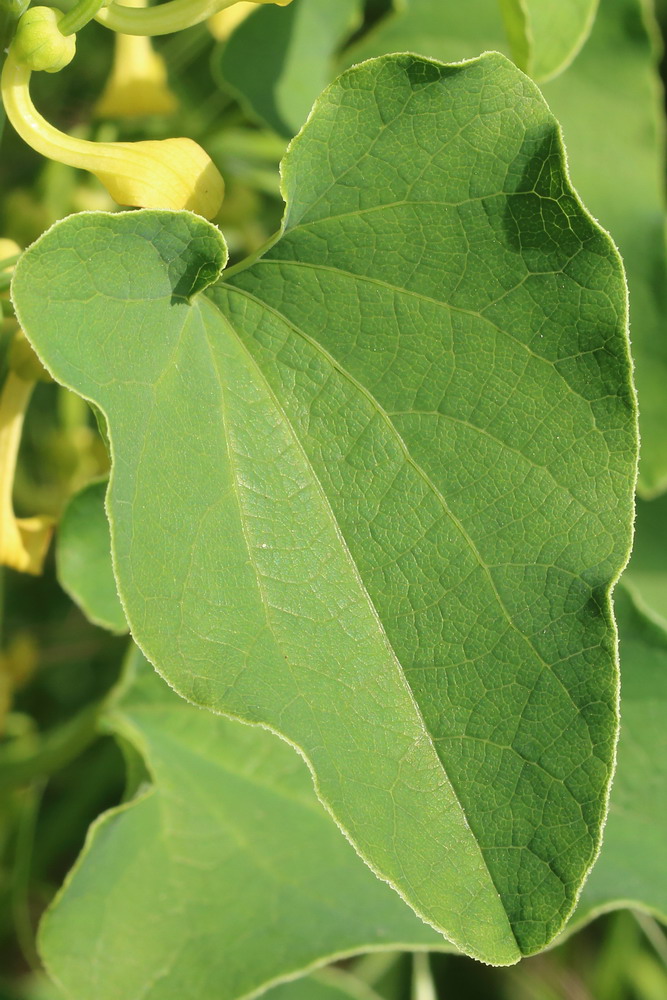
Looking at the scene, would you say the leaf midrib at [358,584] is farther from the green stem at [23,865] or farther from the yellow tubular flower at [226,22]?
the green stem at [23,865]

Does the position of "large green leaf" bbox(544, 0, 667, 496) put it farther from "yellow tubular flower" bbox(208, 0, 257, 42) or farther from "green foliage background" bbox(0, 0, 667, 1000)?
"yellow tubular flower" bbox(208, 0, 257, 42)

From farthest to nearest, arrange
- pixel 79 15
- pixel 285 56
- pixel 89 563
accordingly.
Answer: pixel 285 56 < pixel 89 563 < pixel 79 15

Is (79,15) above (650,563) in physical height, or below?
above

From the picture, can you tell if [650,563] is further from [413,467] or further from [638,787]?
[413,467]

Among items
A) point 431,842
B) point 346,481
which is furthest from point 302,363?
point 431,842

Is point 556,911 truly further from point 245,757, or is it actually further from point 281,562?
point 245,757

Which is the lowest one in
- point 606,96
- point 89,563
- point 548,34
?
point 89,563

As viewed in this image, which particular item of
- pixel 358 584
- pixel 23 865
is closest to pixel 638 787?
pixel 358 584
